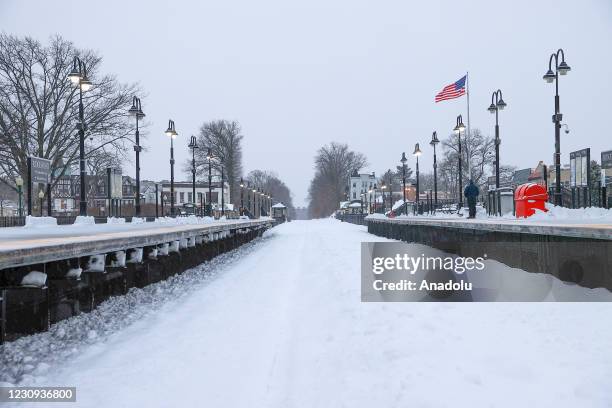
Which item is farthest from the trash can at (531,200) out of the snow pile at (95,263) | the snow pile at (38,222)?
the snow pile at (38,222)

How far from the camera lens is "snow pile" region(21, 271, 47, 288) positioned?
549 cm

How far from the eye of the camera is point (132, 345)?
5.58 meters

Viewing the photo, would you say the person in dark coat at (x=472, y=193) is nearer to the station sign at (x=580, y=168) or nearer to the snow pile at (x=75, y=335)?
the station sign at (x=580, y=168)

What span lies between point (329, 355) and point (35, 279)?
3.46 meters

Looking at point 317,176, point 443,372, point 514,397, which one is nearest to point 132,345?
point 443,372

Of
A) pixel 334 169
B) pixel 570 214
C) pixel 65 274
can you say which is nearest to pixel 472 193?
pixel 570 214

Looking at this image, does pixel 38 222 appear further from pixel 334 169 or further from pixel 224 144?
pixel 334 169

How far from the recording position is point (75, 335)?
5945mm

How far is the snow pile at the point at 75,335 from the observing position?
4.66m

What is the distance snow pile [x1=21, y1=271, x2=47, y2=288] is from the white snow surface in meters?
0.65

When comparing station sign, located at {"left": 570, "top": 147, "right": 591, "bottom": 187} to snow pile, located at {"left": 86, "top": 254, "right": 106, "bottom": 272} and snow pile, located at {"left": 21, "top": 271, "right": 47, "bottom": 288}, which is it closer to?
snow pile, located at {"left": 86, "top": 254, "right": 106, "bottom": 272}

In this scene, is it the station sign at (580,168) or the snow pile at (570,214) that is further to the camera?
the station sign at (580,168)

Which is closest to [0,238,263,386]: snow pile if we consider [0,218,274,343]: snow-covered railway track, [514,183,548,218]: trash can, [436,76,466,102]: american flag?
[0,218,274,343]: snow-covered railway track

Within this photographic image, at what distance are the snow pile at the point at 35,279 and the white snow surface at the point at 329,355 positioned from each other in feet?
2.12
